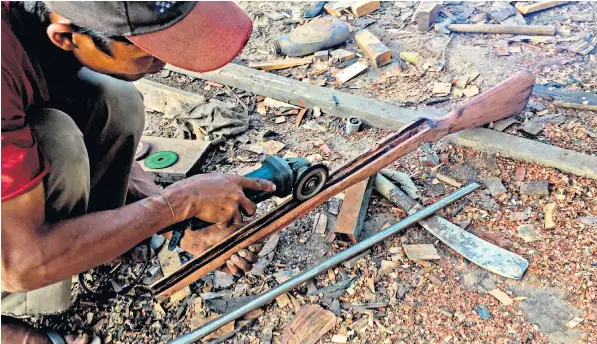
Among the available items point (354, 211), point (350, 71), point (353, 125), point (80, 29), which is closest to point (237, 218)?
point (354, 211)

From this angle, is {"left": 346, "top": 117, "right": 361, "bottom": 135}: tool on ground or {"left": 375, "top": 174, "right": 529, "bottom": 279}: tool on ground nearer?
{"left": 375, "top": 174, "right": 529, "bottom": 279}: tool on ground

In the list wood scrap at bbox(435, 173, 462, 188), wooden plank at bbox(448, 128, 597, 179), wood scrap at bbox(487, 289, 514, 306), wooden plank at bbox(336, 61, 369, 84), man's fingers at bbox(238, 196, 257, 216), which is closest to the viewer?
man's fingers at bbox(238, 196, 257, 216)

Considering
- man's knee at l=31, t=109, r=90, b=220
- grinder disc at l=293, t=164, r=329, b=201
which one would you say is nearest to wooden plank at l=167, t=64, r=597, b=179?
grinder disc at l=293, t=164, r=329, b=201

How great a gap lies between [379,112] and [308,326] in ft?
6.22

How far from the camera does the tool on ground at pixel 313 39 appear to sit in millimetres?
4984

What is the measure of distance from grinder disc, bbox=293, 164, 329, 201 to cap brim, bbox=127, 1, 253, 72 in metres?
0.80

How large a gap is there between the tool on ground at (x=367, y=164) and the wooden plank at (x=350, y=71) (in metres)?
1.40

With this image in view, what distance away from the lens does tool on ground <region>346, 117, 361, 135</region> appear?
4.03 meters

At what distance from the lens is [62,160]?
220cm

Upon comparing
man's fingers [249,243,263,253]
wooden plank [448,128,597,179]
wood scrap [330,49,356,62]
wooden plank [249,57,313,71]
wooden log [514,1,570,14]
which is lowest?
wooden plank [249,57,313,71]

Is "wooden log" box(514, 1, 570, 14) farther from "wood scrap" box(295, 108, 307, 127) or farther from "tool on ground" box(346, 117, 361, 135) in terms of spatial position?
"wood scrap" box(295, 108, 307, 127)

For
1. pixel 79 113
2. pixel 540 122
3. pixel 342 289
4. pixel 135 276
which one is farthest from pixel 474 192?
pixel 79 113

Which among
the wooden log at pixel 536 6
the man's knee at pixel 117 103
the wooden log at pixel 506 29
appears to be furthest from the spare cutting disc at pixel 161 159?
the wooden log at pixel 536 6

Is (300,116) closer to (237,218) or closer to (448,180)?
(448,180)
